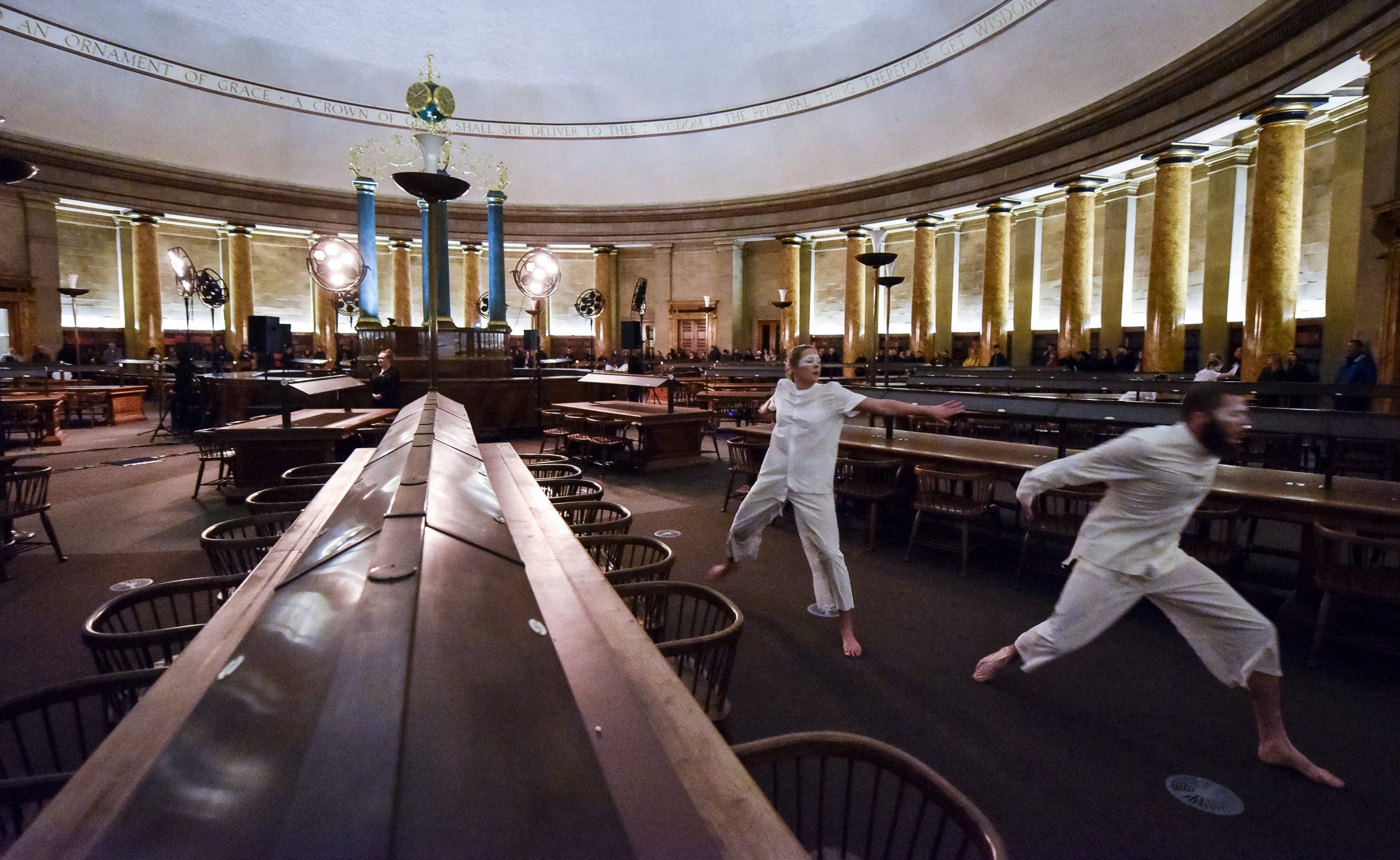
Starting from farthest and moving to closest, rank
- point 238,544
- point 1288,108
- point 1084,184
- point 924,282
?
1. point 924,282
2. point 1084,184
3. point 1288,108
4. point 238,544

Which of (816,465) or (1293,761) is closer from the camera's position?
(1293,761)

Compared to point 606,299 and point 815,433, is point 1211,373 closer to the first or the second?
point 815,433

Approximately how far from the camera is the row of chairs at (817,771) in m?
1.28

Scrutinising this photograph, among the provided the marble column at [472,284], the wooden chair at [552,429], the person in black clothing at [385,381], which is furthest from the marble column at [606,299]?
the person in black clothing at [385,381]

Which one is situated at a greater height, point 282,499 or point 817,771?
point 282,499

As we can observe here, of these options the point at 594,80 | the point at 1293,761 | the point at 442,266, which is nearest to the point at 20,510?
the point at 1293,761

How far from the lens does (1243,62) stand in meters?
10.7

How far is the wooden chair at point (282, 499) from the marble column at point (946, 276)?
20.1 metres

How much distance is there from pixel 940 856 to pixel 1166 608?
1400 mm

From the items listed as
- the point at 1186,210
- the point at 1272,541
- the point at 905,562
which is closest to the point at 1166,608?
the point at 905,562

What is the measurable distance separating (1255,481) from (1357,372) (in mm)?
5456

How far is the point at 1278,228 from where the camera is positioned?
34.0 ft

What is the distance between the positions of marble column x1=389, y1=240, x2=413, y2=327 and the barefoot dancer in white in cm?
2221

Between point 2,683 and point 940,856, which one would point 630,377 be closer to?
point 2,683
